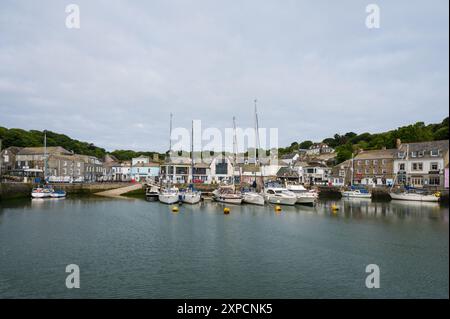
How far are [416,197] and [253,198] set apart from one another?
91.4 feet

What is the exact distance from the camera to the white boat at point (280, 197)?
5066 centimetres

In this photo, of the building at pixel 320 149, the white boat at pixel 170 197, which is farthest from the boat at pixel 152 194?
the building at pixel 320 149

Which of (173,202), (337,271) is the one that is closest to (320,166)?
(173,202)

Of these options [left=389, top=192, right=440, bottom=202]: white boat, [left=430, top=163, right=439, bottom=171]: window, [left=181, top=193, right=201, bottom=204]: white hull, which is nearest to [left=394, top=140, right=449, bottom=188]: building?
[left=430, top=163, right=439, bottom=171]: window

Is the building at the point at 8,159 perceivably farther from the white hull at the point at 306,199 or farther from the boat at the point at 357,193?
the boat at the point at 357,193

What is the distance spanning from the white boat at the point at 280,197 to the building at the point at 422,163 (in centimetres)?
2992

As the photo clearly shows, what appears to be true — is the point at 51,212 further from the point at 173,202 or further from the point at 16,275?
the point at 16,275

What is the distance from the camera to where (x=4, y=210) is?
42.5 metres

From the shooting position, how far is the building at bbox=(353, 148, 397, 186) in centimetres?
7194


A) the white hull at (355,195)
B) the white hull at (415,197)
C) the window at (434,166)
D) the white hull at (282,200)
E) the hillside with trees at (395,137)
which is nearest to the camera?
the white hull at (282,200)

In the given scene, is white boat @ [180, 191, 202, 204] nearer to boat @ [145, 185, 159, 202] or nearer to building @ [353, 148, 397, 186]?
boat @ [145, 185, 159, 202]

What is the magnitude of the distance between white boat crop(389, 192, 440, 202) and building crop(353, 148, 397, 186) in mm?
12656
